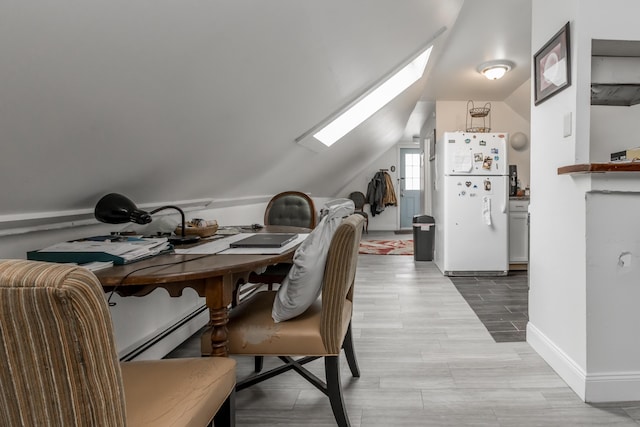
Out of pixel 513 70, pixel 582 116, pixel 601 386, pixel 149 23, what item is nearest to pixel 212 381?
pixel 149 23

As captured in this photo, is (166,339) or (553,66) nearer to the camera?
(553,66)

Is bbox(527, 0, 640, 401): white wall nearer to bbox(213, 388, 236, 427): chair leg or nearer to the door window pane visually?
bbox(213, 388, 236, 427): chair leg

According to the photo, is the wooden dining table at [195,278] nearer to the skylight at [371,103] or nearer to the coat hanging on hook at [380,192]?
the skylight at [371,103]

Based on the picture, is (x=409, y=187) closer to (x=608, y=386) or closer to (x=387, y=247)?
(x=387, y=247)

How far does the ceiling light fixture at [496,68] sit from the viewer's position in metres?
3.35

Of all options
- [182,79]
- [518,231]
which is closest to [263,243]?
[182,79]

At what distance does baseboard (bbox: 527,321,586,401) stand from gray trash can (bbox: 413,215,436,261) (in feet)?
8.25

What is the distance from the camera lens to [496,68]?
3.36 m

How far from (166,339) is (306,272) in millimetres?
1289

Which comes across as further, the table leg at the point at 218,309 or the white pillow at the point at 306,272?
the white pillow at the point at 306,272

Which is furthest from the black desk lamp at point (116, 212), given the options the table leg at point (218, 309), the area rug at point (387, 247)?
the area rug at point (387, 247)

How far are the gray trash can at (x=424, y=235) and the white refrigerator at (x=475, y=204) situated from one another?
674mm

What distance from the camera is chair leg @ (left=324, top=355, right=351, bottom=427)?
1.35 meters

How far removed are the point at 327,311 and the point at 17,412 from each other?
0.88 m
